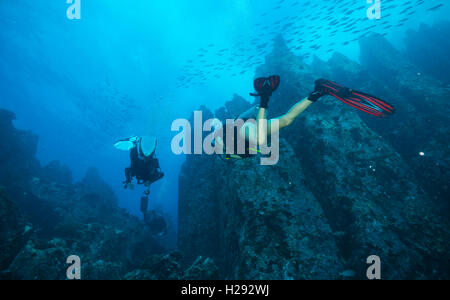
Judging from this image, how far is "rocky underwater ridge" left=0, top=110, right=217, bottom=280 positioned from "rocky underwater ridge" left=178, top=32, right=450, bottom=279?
1.75 m

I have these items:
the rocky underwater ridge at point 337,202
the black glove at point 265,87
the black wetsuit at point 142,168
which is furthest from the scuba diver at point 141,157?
the black glove at point 265,87

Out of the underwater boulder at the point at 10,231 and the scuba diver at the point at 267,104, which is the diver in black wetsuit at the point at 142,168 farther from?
the underwater boulder at the point at 10,231

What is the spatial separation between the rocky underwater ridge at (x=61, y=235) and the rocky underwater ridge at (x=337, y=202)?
68.8 inches

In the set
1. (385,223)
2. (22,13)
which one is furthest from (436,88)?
(22,13)

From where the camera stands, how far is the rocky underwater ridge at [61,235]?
5724mm

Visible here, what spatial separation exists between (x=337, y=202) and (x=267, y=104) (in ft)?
13.9

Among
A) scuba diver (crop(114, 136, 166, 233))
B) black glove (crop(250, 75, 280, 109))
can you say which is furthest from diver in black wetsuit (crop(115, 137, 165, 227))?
black glove (crop(250, 75, 280, 109))

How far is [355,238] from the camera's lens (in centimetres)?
479

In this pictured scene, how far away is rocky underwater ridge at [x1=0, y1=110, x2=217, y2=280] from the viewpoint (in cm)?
572

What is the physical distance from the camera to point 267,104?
3641mm

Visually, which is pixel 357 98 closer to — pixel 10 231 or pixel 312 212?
pixel 312 212

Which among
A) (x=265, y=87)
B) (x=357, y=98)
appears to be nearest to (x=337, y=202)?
(x=357, y=98)

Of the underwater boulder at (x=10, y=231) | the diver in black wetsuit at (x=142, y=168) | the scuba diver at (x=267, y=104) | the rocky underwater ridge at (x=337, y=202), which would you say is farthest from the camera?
the underwater boulder at (x=10, y=231)
